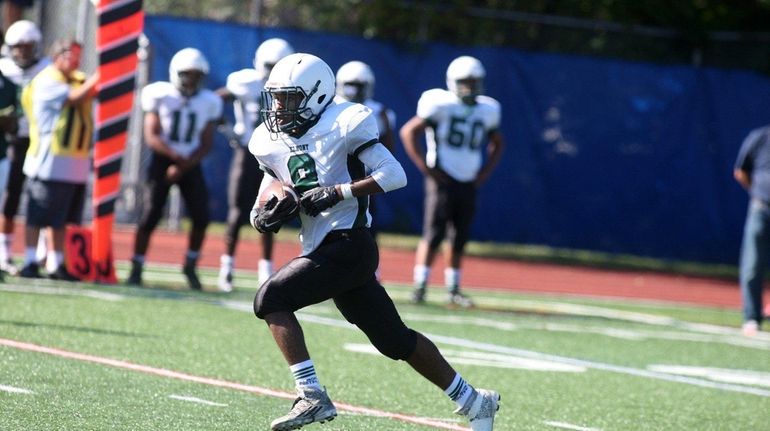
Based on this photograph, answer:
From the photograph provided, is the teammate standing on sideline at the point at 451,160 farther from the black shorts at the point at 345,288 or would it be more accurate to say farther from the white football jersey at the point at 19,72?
the black shorts at the point at 345,288

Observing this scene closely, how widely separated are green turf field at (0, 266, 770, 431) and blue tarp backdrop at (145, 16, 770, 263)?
692 cm

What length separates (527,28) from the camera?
19672 millimetres

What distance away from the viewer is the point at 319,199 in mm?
5754

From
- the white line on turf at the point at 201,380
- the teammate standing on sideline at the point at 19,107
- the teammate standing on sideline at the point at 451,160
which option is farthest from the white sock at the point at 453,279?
the white line on turf at the point at 201,380

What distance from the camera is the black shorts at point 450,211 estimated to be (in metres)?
12.3

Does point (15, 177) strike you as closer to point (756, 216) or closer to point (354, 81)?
point (354, 81)

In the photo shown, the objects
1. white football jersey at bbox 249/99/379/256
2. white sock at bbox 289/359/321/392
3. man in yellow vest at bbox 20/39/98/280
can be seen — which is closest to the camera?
white sock at bbox 289/359/321/392

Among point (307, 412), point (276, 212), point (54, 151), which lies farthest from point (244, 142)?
point (307, 412)

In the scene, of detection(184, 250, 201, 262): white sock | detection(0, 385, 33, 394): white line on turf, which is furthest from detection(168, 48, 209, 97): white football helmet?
detection(0, 385, 33, 394): white line on turf

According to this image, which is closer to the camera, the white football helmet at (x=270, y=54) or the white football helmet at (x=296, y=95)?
the white football helmet at (x=296, y=95)

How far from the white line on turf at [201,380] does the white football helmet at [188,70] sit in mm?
4062

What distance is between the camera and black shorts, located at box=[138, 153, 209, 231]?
11648mm

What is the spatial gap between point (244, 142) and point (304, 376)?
6498mm

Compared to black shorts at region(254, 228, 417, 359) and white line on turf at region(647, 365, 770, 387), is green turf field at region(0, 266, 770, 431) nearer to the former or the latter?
white line on turf at region(647, 365, 770, 387)
